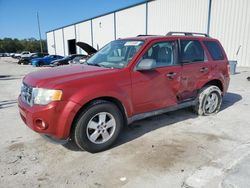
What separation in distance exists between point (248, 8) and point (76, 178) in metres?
15.1

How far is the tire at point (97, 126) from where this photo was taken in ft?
10.9

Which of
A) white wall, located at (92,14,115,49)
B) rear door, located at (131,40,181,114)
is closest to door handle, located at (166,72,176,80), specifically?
rear door, located at (131,40,181,114)

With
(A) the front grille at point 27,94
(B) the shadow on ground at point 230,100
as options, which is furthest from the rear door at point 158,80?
(B) the shadow on ground at point 230,100

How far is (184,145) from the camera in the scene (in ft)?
12.4

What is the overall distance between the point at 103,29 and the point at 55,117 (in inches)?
1066

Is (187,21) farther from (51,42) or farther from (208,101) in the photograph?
(51,42)

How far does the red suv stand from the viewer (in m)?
3.19

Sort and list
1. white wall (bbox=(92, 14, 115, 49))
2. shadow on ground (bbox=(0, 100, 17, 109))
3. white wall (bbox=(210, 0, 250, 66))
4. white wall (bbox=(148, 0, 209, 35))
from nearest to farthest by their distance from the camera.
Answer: shadow on ground (bbox=(0, 100, 17, 109)), white wall (bbox=(210, 0, 250, 66)), white wall (bbox=(148, 0, 209, 35)), white wall (bbox=(92, 14, 115, 49))

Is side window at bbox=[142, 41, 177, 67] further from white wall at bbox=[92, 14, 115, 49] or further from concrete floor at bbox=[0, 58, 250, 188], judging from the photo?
white wall at bbox=[92, 14, 115, 49]

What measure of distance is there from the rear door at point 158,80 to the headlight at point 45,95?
130 centimetres

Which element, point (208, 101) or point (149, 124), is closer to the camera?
point (149, 124)

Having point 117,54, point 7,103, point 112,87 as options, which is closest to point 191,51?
point 117,54

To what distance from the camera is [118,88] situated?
3570 mm

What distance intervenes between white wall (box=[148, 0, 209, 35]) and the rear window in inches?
474
